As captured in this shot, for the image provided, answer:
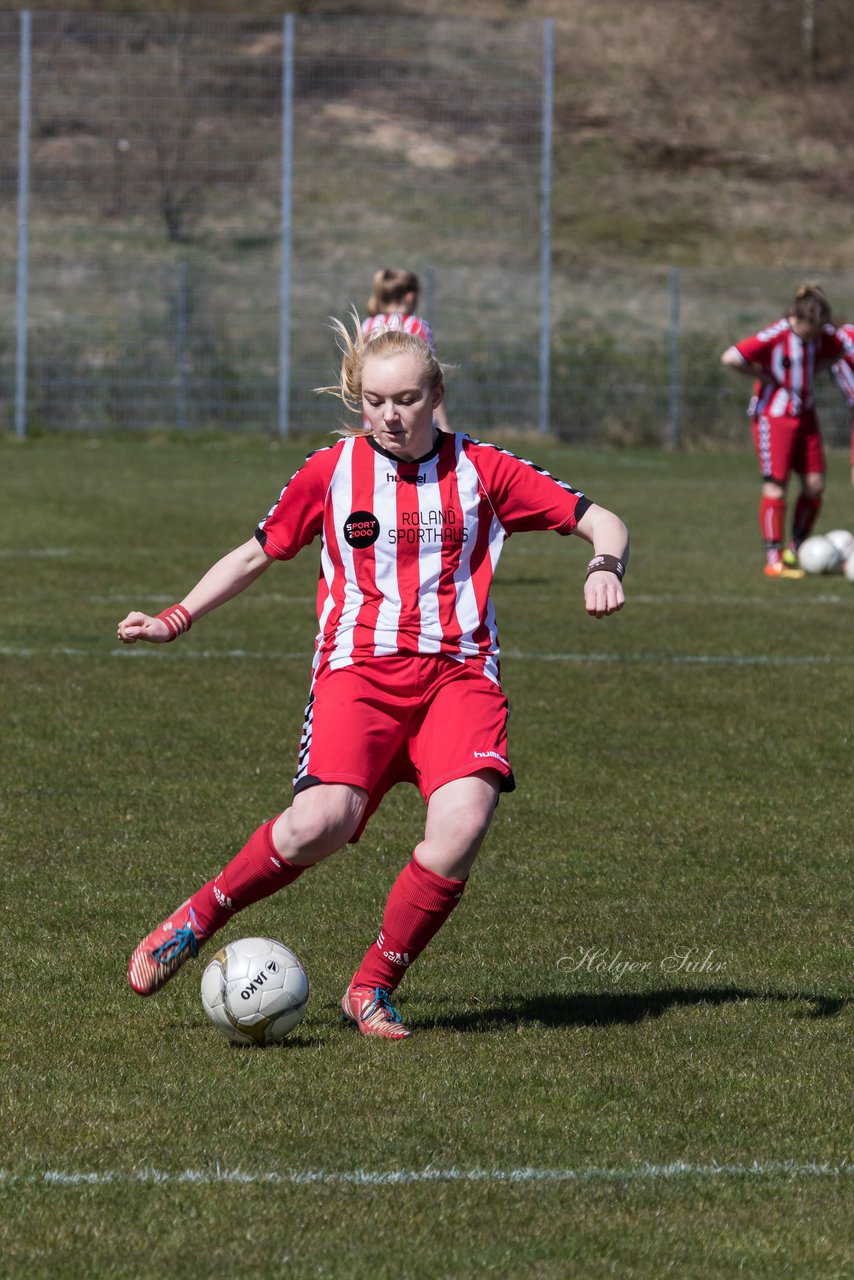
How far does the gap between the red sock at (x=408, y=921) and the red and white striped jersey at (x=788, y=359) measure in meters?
10.7

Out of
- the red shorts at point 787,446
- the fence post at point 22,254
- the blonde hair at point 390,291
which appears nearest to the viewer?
the blonde hair at point 390,291

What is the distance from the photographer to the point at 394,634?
4922 millimetres

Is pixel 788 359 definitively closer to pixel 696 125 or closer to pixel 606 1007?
pixel 606 1007

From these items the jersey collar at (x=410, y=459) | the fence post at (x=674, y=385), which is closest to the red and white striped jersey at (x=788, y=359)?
the jersey collar at (x=410, y=459)

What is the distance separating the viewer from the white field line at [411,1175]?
146 inches

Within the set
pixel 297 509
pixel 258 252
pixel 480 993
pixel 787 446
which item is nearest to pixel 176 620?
pixel 297 509

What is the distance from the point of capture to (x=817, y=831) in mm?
7051

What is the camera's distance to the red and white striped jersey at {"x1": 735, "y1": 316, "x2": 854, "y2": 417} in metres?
15.1

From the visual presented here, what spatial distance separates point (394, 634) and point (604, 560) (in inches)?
21.2

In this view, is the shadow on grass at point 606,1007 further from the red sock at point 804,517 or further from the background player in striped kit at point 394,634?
the red sock at point 804,517

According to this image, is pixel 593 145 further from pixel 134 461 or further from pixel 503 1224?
pixel 503 1224

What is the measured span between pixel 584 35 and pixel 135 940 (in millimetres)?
53036

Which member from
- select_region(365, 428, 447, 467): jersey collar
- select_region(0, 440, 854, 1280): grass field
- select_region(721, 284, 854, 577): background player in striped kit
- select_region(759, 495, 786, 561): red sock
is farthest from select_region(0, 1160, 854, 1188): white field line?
select_region(759, 495, 786, 561): red sock

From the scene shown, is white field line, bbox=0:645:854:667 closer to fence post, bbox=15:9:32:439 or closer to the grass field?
the grass field
